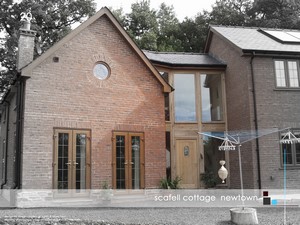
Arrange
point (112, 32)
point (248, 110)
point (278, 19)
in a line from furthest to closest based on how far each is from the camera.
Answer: point (278, 19) < point (248, 110) < point (112, 32)

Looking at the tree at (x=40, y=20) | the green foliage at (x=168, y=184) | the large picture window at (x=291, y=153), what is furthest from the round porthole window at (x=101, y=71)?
the tree at (x=40, y=20)

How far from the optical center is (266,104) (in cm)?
1441

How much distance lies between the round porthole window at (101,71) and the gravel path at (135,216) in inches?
193

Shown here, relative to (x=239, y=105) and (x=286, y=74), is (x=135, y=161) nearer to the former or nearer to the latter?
(x=239, y=105)

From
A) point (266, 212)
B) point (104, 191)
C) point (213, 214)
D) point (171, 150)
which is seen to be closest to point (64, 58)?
point (104, 191)

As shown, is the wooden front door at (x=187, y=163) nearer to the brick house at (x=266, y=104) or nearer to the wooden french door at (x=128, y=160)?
the brick house at (x=266, y=104)

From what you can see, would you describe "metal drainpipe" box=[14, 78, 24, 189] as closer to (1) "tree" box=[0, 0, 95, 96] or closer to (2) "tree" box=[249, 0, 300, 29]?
(1) "tree" box=[0, 0, 95, 96]

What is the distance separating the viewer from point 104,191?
11711 mm

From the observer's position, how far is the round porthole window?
13.0m

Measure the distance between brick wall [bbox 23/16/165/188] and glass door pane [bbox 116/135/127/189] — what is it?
1.11 feet

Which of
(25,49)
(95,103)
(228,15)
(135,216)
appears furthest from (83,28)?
(228,15)

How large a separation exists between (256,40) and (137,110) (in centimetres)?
696

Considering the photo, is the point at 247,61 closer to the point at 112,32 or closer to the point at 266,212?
the point at 112,32

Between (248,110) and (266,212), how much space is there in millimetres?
5179
